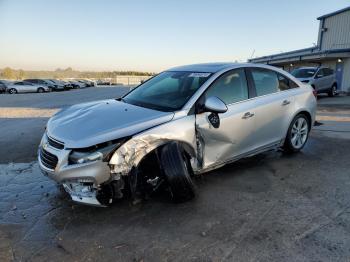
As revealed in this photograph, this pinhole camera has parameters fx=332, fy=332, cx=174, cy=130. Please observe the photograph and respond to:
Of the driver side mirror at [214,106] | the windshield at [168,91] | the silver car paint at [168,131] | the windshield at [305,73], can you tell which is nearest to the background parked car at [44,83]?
the windshield at [305,73]

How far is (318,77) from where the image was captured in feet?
58.5

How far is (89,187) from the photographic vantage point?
140 inches

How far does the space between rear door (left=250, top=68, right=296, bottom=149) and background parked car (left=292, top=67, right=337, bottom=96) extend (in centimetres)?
1251

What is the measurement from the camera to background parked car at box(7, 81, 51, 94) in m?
35.9

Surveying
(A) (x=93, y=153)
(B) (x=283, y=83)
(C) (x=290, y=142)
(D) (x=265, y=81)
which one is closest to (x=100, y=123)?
(A) (x=93, y=153)

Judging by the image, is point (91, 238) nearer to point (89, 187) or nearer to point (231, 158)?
point (89, 187)

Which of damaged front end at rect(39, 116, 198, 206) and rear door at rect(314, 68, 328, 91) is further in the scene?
rear door at rect(314, 68, 328, 91)

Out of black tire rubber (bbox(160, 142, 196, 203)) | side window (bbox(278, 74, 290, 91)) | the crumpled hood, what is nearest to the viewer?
the crumpled hood

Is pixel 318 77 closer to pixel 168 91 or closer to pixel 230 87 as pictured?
Answer: pixel 230 87

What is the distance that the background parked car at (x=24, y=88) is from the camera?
35.9 m

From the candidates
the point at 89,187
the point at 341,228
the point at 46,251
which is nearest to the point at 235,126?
the point at 341,228

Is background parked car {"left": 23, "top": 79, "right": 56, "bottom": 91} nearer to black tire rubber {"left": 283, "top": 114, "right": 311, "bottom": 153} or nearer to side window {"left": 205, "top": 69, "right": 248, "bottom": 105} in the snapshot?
black tire rubber {"left": 283, "top": 114, "right": 311, "bottom": 153}

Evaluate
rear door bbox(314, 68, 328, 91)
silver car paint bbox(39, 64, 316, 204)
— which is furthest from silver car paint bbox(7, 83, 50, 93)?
silver car paint bbox(39, 64, 316, 204)

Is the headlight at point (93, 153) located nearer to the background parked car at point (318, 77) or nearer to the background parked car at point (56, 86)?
the background parked car at point (318, 77)
